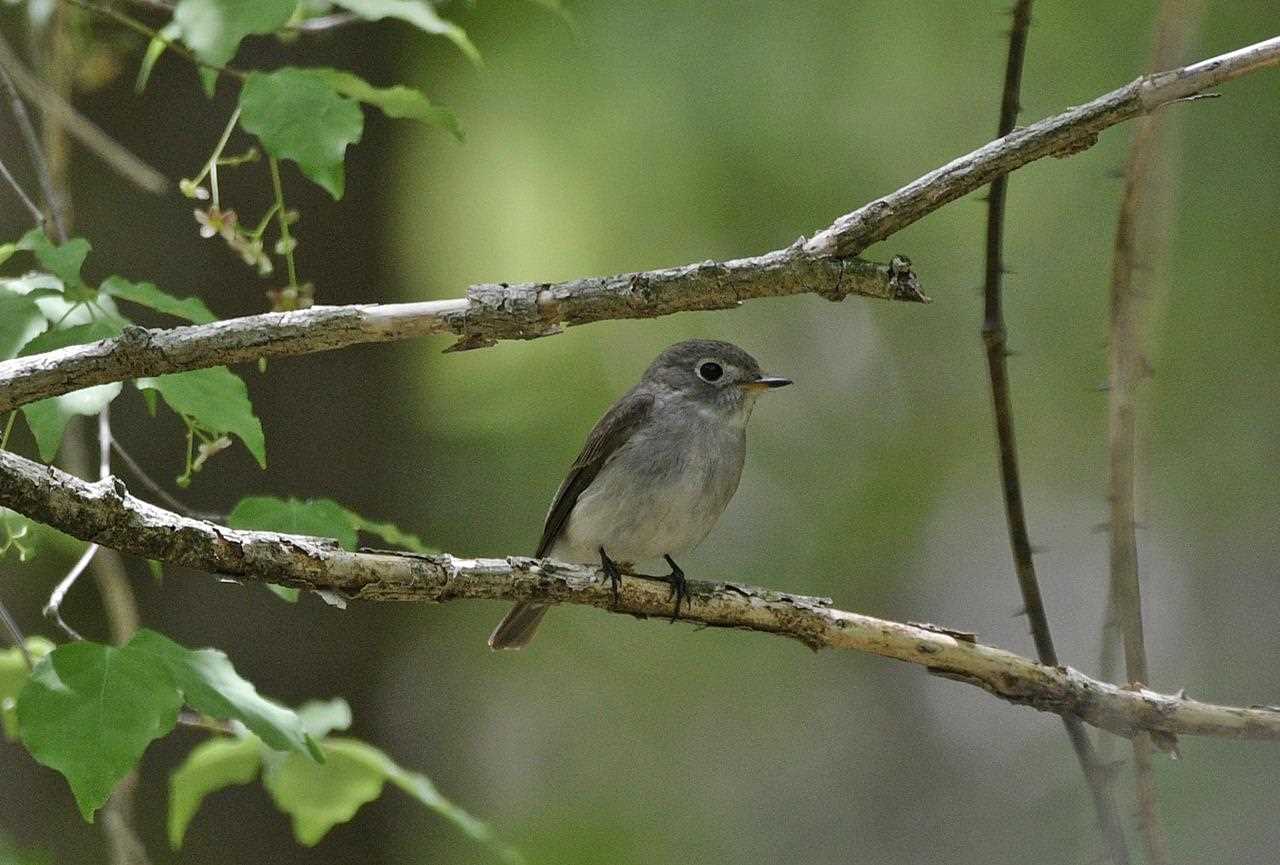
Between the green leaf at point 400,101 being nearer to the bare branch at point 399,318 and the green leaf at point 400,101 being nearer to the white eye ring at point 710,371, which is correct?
the bare branch at point 399,318

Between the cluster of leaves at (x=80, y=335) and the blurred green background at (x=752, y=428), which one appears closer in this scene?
the cluster of leaves at (x=80, y=335)

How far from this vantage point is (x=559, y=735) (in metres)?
9.61

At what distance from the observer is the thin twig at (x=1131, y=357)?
2.31 meters

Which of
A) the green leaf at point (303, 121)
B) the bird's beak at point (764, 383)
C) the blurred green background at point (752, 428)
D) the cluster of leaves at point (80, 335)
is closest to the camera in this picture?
the cluster of leaves at point (80, 335)

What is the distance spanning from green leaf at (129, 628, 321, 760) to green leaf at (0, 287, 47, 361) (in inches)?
22.8

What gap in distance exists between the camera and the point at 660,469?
4449 millimetres

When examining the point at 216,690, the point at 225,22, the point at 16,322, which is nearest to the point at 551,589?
the point at 216,690

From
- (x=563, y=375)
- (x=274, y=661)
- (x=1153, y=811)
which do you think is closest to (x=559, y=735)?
(x=563, y=375)

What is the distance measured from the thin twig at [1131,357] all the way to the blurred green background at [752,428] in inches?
70.0

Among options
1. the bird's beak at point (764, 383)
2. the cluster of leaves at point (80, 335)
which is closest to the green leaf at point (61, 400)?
the cluster of leaves at point (80, 335)

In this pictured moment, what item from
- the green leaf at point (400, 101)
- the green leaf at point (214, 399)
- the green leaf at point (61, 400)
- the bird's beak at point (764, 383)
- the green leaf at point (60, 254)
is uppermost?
the bird's beak at point (764, 383)

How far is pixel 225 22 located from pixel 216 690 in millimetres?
1210

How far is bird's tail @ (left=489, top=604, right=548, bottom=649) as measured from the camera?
4570mm

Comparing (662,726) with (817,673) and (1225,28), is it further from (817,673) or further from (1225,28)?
(1225,28)
